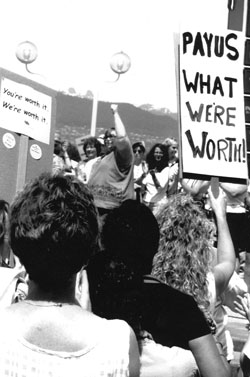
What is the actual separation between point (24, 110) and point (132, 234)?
417cm

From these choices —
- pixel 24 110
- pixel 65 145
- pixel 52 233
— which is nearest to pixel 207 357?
pixel 52 233

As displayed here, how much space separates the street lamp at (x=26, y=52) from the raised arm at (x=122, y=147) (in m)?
11.6

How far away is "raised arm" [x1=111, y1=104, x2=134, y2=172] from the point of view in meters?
7.96

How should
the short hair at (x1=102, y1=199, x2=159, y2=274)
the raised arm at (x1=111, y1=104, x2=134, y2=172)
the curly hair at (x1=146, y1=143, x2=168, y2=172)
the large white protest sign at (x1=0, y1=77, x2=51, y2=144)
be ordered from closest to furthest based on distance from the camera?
1. the short hair at (x1=102, y1=199, x2=159, y2=274)
2. the large white protest sign at (x1=0, y1=77, x2=51, y2=144)
3. the raised arm at (x1=111, y1=104, x2=134, y2=172)
4. the curly hair at (x1=146, y1=143, x2=168, y2=172)

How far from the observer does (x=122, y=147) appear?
814cm

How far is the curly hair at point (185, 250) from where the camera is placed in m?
3.27

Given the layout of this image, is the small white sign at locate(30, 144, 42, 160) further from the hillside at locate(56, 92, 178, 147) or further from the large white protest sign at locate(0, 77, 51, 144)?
the hillside at locate(56, 92, 178, 147)

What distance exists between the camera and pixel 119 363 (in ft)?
6.56

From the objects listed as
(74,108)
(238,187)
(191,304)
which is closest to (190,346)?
(191,304)

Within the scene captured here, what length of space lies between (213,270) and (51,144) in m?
3.89

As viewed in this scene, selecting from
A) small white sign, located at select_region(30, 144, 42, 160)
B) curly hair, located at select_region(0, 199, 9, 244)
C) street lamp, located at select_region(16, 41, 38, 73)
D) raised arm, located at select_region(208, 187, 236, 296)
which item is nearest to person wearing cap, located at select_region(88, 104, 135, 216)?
small white sign, located at select_region(30, 144, 42, 160)

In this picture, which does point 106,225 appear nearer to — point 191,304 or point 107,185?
point 191,304

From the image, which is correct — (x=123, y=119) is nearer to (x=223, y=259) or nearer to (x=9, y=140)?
(x=9, y=140)

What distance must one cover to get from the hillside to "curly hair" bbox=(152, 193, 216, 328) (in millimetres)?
30290
